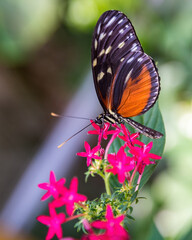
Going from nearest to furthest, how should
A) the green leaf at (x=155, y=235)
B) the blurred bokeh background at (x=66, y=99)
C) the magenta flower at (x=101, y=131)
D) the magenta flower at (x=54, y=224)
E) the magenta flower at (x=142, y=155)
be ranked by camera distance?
the magenta flower at (x=54, y=224) → the magenta flower at (x=142, y=155) → the magenta flower at (x=101, y=131) → the green leaf at (x=155, y=235) → the blurred bokeh background at (x=66, y=99)

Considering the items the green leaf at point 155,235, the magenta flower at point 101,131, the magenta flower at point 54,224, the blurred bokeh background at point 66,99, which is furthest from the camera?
the blurred bokeh background at point 66,99

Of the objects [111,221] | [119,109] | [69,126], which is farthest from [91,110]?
[111,221]

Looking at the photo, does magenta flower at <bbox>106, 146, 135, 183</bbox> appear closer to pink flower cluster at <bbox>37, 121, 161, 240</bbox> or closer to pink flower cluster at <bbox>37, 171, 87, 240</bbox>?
pink flower cluster at <bbox>37, 121, 161, 240</bbox>

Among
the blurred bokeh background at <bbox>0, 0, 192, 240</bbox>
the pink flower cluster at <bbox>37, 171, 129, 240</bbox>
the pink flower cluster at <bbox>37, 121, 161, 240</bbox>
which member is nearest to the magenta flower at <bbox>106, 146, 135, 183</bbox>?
the pink flower cluster at <bbox>37, 121, 161, 240</bbox>

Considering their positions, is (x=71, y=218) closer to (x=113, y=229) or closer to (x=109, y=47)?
(x=113, y=229)

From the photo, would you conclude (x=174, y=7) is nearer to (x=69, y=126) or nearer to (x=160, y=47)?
(x=160, y=47)

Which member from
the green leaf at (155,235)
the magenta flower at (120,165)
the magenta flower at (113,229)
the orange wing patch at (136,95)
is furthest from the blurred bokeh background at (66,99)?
the magenta flower at (113,229)

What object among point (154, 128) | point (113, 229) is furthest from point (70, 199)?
point (154, 128)

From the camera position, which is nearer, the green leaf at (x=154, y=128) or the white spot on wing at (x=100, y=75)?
the green leaf at (x=154, y=128)

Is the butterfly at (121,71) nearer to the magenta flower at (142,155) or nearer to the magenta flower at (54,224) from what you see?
the magenta flower at (142,155)
